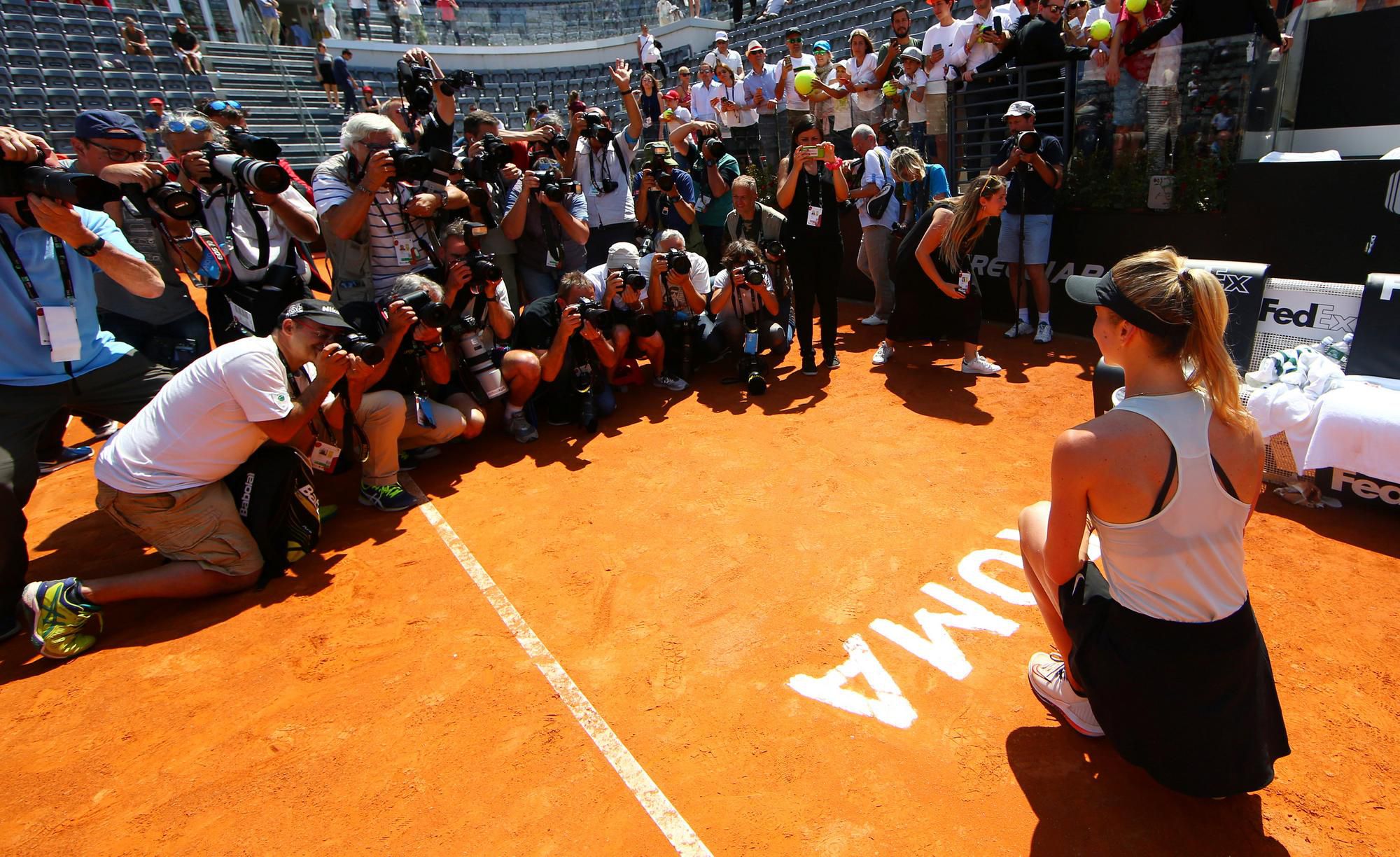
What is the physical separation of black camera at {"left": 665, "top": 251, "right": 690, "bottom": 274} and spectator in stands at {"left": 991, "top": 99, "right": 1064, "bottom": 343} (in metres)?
2.91

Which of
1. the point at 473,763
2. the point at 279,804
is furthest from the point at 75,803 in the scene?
the point at 473,763

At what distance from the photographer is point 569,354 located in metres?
5.90

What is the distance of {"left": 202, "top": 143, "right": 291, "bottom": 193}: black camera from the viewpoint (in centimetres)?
416

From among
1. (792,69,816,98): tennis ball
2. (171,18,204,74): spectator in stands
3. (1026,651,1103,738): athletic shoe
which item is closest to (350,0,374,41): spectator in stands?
(171,18,204,74): spectator in stands

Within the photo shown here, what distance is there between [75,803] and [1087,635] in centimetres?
358

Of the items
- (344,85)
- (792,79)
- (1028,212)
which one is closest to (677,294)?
(1028,212)

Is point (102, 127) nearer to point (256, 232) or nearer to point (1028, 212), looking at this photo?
point (256, 232)

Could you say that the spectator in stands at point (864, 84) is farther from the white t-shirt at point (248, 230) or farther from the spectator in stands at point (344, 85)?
the spectator in stands at point (344, 85)

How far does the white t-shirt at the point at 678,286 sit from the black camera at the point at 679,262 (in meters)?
0.12

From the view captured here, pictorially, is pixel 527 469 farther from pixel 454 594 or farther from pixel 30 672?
pixel 30 672

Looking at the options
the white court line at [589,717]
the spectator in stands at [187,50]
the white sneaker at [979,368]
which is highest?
the spectator in stands at [187,50]

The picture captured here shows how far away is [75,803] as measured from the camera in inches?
105

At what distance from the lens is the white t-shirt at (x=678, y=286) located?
636 cm

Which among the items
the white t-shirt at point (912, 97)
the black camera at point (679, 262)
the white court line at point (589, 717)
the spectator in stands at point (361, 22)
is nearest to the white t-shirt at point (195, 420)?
the white court line at point (589, 717)
